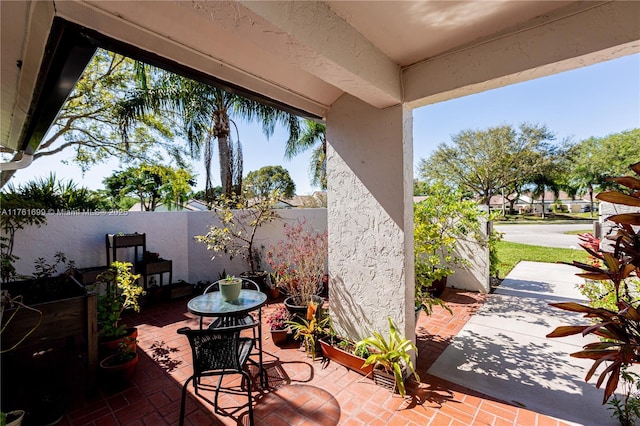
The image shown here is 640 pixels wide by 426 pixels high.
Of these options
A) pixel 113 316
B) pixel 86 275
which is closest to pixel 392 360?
pixel 113 316

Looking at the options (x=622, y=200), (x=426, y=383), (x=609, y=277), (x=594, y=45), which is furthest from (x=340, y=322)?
(x=594, y=45)

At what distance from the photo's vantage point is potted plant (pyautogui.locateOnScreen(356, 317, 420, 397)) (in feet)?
9.38

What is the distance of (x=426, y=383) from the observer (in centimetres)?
300

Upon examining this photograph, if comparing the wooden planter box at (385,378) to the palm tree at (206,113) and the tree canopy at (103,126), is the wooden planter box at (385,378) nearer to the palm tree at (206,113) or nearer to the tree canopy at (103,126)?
the palm tree at (206,113)

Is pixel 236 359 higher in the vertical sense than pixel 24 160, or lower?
lower

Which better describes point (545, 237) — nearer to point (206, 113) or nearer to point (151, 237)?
point (206, 113)

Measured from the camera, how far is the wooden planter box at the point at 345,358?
315cm

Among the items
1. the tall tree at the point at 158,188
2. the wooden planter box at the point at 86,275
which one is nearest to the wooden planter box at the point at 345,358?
the wooden planter box at the point at 86,275

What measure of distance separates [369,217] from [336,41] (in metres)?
1.93

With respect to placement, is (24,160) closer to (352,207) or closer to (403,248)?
(352,207)

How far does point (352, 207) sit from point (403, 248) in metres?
0.85

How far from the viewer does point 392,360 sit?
294 cm

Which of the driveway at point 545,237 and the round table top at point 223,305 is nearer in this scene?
the round table top at point 223,305

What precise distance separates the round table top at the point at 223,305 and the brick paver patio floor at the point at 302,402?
2.98 feet
